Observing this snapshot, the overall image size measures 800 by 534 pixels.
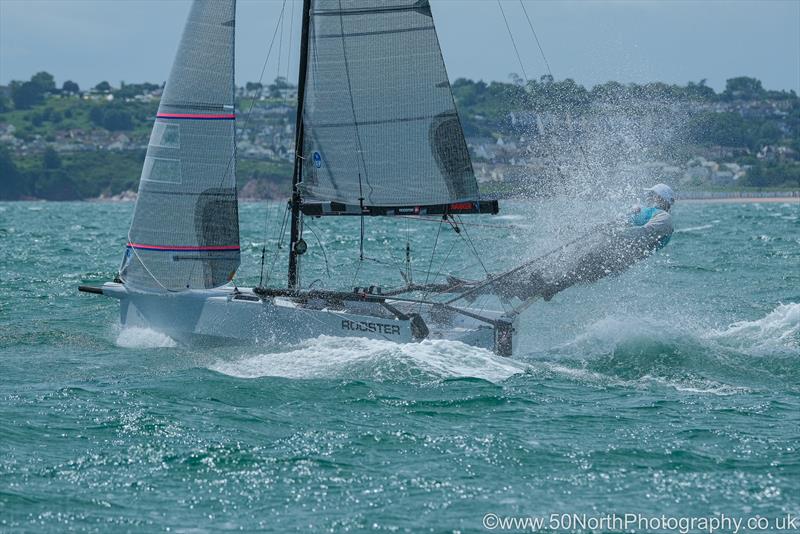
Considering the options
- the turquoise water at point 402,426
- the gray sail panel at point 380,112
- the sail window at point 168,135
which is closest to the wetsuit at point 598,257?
the turquoise water at point 402,426

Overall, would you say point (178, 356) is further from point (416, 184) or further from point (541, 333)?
point (541, 333)

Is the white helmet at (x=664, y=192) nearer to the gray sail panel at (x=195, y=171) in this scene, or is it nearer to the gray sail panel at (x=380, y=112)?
the gray sail panel at (x=380, y=112)

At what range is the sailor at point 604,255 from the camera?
703 inches

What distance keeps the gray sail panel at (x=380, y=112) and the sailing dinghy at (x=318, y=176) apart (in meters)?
→ 0.01

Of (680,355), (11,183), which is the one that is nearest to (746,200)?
(11,183)

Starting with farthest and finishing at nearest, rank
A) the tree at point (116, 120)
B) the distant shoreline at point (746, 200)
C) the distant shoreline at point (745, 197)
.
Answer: the tree at point (116, 120)
the distant shoreline at point (746, 200)
the distant shoreline at point (745, 197)

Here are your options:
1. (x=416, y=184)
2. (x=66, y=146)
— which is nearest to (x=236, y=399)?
(x=416, y=184)

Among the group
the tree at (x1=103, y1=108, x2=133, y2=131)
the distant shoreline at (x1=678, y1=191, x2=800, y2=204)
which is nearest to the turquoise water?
the distant shoreline at (x1=678, y1=191, x2=800, y2=204)

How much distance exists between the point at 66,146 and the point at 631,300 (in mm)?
158874

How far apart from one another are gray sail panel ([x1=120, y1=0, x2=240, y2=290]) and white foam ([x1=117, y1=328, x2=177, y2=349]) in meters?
0.68

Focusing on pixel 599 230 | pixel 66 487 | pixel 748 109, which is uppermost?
pixel 748 109

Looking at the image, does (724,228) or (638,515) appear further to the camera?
(724,228)

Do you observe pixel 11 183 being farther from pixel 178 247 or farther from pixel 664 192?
pixel 664 192

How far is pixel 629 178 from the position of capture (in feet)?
72.5
